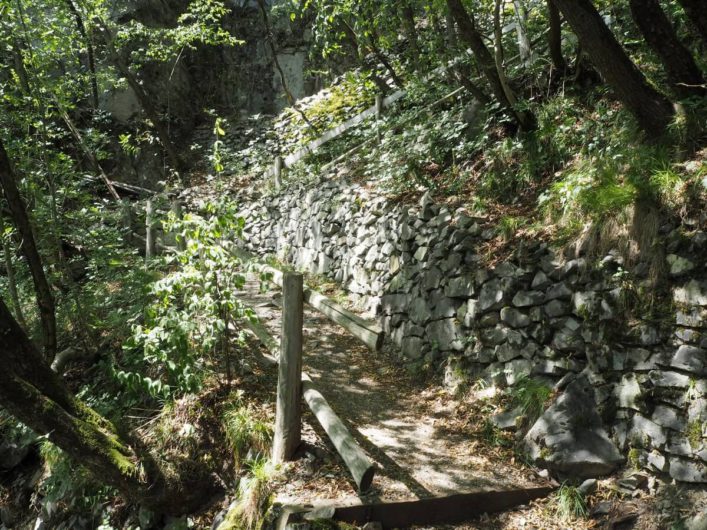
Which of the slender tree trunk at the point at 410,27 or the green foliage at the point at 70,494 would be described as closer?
the green foliage at the point at 70,494

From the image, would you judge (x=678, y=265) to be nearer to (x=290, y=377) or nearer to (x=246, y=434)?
(x=290, y=377)

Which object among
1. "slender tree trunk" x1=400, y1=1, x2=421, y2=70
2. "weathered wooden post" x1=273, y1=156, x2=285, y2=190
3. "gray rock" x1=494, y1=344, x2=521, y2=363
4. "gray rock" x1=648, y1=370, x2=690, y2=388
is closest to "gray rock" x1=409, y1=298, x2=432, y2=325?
"gray rock" x1=494, y1=344, x2=521, y2=363

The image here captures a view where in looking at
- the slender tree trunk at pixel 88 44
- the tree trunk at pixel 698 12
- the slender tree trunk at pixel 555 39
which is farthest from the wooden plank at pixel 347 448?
the slender tree trunk at pixel 88 44

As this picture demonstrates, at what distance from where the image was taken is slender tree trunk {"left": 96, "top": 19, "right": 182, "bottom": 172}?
13.3 meters

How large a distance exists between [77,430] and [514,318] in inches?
150

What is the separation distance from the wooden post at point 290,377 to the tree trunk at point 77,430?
0.95 metres

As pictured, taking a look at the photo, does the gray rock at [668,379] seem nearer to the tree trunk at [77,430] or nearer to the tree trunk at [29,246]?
the tree trunk at [77,430]

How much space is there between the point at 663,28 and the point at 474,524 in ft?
14.9

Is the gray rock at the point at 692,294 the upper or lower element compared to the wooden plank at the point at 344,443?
upper

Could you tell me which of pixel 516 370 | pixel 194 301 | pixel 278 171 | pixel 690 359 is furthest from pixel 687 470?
pixel 278 171

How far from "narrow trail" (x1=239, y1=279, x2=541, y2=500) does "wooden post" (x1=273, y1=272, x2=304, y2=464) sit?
74cm

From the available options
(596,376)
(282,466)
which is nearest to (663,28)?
(596,376)

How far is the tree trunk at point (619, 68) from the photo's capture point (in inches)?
174

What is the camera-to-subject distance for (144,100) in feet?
47.3
